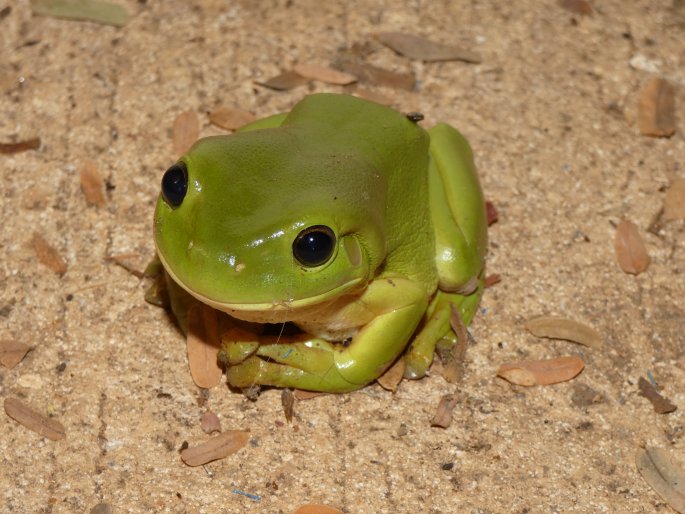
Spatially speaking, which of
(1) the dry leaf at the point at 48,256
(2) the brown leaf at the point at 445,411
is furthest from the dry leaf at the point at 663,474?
(1) the dry leaf at the point at 48,256

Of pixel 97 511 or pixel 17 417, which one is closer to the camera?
pixel 97 511

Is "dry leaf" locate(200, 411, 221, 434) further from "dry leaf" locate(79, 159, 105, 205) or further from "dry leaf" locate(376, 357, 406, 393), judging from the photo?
"dry leaf" locate(79, 159, 105, 205)

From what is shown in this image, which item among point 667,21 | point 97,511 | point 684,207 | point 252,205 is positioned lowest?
point 97,511

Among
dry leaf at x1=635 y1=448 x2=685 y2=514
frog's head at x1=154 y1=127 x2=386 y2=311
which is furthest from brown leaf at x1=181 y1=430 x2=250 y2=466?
Answer: dry leaf at x1=635 y1=448 x2=685 y2=514

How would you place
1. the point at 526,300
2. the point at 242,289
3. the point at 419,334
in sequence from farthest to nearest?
the point at 526,300 < the point at 419,334 < the point at 242,289

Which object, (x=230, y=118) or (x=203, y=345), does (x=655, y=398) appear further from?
(x=230, y=118)

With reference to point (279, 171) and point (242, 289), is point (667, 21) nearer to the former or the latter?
point (279, 171)

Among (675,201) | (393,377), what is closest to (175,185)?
(393,377)

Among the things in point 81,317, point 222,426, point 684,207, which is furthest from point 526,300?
point 81,317
